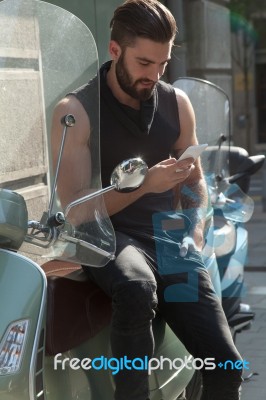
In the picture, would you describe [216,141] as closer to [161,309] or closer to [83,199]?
[161,309]

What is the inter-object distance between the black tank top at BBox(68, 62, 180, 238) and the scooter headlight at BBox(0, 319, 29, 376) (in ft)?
2.44

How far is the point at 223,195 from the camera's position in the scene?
191 inches

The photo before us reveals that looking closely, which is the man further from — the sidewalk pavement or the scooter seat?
the sidewalk pavement

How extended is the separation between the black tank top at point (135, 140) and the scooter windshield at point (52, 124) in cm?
24

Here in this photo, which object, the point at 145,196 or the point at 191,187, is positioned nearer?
the point at 145,196

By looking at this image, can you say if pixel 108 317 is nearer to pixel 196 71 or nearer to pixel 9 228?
pixel 9 228

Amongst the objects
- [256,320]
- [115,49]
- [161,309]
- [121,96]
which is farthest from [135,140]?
[256,320]

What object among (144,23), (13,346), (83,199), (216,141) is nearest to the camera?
(13,346)

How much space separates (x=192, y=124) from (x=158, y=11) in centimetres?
50

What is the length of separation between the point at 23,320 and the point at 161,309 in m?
0.72

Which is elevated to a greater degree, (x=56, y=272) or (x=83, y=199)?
(x=83, y=199)

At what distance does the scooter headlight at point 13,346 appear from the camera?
8.25 feet

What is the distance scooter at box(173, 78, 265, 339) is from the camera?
4.65 meters

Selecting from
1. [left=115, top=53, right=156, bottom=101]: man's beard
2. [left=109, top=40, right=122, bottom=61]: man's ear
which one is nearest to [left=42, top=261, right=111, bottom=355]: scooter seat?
[left=115, top=53, right=156, bottom=101]: man's beard
